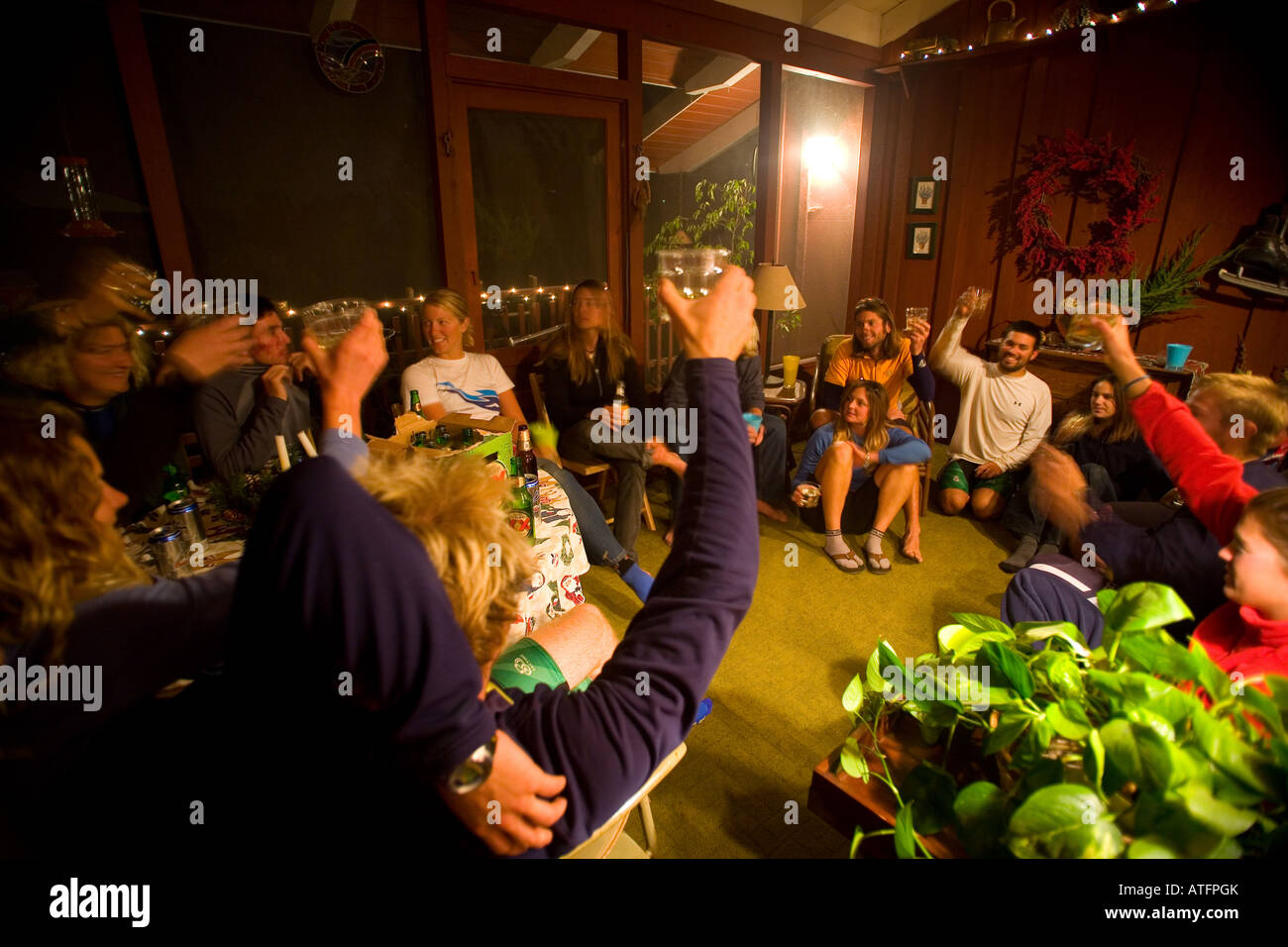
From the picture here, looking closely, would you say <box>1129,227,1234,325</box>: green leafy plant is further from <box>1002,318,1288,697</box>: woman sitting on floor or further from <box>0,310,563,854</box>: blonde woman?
<box>0,310,563,854</box>: blonde woman

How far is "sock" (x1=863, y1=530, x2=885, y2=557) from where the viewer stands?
3088 millimetres

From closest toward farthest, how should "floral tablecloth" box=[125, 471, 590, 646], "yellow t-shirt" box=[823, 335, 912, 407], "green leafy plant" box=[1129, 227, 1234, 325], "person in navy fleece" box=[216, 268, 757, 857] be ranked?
"person in navy fleece" box=[216, 268, 757, 857] → "floral tablecloth" box=[125, 471, 590, 646] → "yellow t-shirt" box=[823, 335, 912, 407] → "green leafy plant" box=[1129, 227, 1234, 325]

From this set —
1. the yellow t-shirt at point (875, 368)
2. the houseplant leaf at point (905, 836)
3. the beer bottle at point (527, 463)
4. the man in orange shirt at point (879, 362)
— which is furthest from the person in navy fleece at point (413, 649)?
the yellow t-shirt at point (875, 368)

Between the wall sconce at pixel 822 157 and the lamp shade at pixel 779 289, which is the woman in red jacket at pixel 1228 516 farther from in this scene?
the wall sconce at pixel 822 157

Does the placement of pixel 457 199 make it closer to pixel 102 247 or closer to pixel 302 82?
pixel 302 82

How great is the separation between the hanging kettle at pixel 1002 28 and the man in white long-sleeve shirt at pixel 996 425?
1.88m

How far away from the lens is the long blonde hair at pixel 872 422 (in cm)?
313

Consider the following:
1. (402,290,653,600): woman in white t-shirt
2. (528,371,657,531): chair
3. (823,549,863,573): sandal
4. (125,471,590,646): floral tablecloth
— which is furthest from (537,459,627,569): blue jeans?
(823,549,863,573): sandal

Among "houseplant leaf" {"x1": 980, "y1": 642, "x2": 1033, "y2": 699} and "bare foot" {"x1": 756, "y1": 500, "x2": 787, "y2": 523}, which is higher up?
"houseplant leaf" {"x1": 980, "y1": 642, "x2": 1033, "y2": 699}

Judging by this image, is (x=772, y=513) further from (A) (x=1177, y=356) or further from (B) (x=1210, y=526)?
(A) (x=1177, y=356)

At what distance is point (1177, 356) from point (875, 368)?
5.44 feet

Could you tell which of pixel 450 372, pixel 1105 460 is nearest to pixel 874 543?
pixel 1105 460

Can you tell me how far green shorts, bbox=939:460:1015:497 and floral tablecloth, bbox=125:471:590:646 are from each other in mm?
2502
